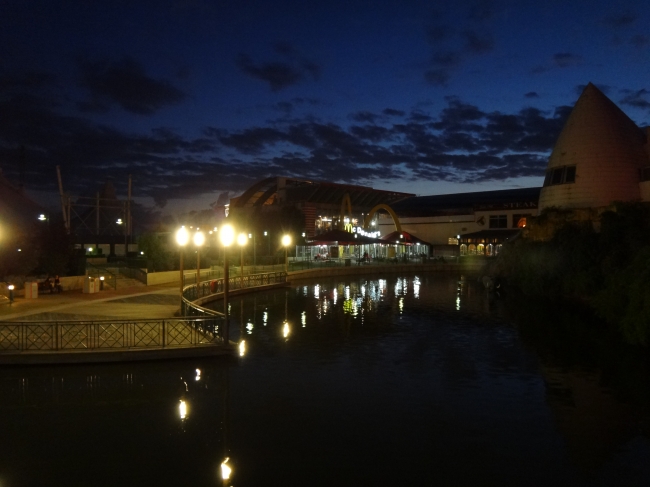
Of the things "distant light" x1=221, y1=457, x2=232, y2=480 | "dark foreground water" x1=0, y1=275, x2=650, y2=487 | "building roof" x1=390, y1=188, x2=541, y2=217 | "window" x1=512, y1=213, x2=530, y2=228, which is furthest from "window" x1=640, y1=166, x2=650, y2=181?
"distant light" x1=221, y1=457, x2=232, y2=480

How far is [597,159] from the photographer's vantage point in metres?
49.0

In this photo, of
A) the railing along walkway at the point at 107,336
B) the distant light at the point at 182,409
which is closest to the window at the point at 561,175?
the railing along walkway at the point at 107,336

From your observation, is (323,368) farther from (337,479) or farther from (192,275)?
(192,275)

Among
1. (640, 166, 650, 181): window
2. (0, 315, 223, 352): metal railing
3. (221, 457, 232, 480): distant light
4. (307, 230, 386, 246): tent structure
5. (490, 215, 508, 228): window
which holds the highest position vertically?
(640, 166, 650, 181): window

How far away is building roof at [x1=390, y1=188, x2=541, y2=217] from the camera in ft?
262

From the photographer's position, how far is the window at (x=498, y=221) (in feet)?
260

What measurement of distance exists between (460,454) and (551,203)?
44901mm

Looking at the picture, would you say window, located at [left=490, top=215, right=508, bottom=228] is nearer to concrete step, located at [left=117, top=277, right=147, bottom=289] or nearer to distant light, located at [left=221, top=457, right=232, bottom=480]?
concrete step, located at [left=117, top=277, right=147, bottom=289]

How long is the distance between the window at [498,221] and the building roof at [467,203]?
1.25 m

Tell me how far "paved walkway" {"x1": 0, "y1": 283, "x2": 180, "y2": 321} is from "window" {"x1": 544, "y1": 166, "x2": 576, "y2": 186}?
3581 cm

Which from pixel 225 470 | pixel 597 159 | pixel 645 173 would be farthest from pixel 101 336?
pixel 645 173

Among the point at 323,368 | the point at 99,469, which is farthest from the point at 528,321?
the point at 99,469

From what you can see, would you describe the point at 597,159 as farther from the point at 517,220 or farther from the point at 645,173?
the point at 517,220

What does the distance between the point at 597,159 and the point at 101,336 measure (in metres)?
44.5
